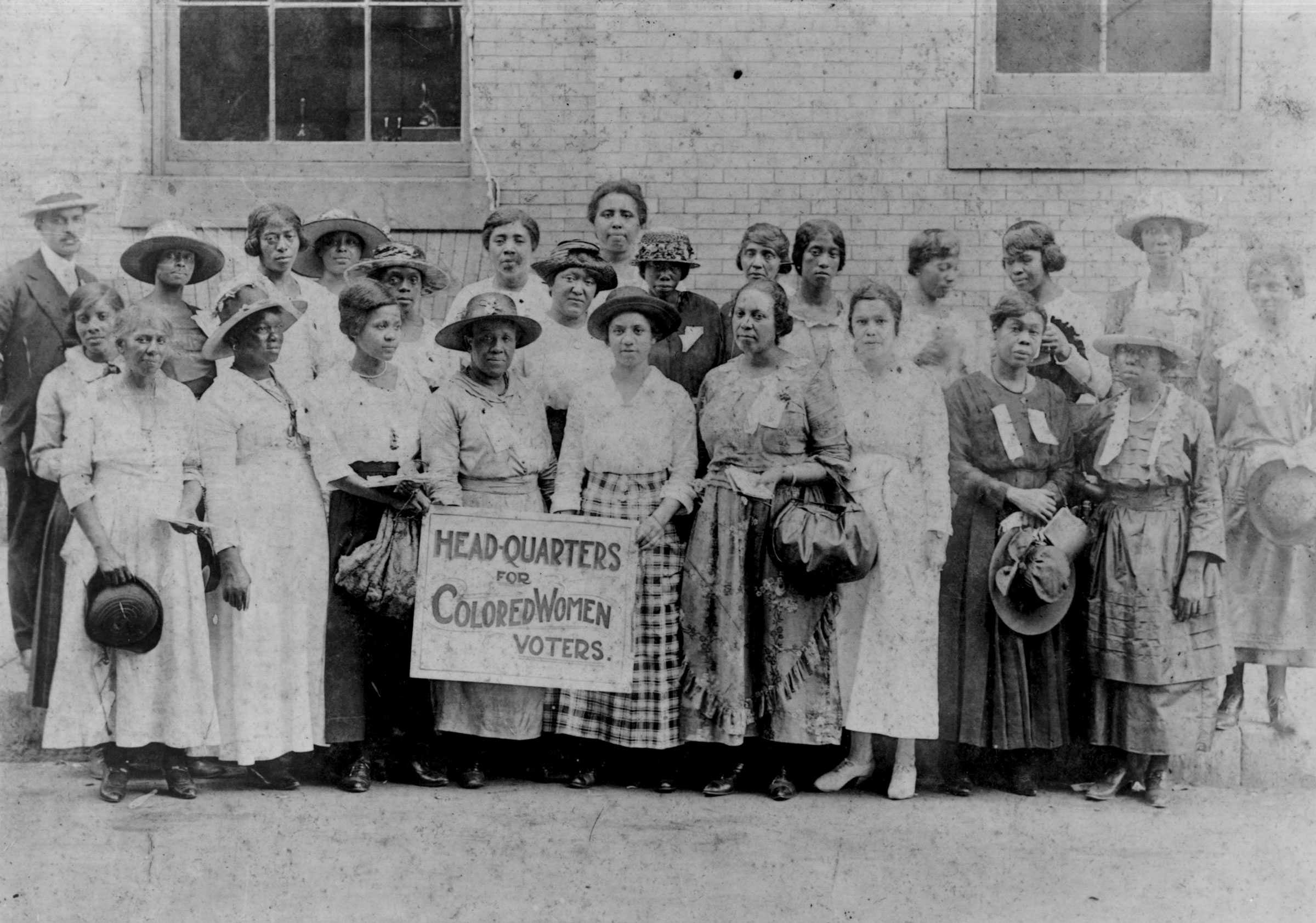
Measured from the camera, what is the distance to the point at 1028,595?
4.90m

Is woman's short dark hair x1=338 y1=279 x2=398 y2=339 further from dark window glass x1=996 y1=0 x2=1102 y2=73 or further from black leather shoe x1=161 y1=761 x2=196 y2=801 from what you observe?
dark window glass x1=996 y1=0 x2=1102 y2=73

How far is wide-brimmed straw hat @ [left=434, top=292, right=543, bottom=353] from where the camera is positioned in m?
4.82

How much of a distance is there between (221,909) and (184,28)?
4.34 m

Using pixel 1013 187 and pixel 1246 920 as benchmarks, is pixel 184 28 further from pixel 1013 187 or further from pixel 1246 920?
pixel 1246 920

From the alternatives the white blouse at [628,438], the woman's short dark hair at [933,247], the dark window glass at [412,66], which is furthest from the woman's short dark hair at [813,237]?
the dark window glass at [412,66]

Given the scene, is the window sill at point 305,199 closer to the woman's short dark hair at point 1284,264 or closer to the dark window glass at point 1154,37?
the dark window glass at point 1154,37

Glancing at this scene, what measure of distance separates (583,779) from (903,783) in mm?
1289

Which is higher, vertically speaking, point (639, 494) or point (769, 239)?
point (769, 239)

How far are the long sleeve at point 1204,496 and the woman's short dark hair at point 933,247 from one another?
120 centimetres

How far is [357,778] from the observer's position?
4805mm

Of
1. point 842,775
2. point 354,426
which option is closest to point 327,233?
point 354,426

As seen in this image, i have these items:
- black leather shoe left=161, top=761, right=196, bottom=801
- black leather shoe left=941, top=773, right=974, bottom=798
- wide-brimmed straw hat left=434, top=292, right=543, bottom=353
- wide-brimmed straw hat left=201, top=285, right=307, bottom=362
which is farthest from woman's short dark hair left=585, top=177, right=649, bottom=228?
black leather shoe left=161, top=761, right=196, bottom=801

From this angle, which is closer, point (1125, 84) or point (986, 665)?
point (986, 665)

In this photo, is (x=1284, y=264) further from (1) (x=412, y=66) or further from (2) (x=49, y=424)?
(2) (x=49, y=424)
